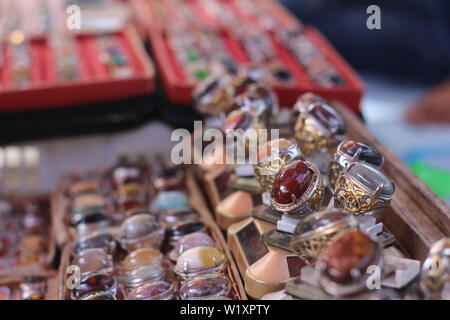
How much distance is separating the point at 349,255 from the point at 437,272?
0.13m

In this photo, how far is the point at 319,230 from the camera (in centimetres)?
69

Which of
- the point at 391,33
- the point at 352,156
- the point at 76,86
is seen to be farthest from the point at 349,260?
the point at 391,33

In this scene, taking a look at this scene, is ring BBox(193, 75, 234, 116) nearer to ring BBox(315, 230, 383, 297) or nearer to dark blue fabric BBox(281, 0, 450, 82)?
ring BBox(315, 230, 383, 297)

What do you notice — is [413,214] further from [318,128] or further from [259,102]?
[259,102]

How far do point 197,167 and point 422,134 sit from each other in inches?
61.0

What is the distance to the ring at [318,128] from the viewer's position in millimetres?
1047

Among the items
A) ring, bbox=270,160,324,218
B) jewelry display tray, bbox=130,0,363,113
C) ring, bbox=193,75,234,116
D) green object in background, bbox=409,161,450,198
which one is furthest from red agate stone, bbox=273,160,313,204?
green object in background, bbox=409,161,450,198

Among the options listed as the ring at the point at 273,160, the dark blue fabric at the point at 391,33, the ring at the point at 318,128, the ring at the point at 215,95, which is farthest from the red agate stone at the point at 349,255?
the dark blue fabric at the point at 391,33

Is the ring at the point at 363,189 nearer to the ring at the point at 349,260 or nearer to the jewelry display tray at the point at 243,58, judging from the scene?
the ring at the point at 349,260

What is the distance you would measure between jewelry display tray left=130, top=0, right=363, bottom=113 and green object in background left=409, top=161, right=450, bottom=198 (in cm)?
57

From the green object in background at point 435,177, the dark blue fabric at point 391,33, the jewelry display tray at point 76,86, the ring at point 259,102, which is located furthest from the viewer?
the dark blue fabric at point 391,33

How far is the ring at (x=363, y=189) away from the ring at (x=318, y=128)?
218mm
